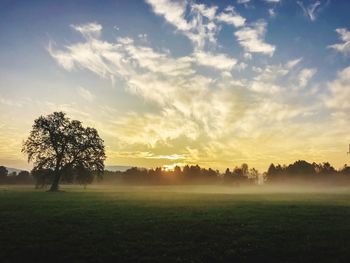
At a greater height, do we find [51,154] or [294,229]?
[51,154]

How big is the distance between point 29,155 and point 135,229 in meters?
62.9

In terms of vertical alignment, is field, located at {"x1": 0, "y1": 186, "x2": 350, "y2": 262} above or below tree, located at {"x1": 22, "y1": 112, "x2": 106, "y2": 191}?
below

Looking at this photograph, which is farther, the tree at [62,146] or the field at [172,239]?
the tree at [62,146]

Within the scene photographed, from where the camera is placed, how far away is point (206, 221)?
86.3 feet

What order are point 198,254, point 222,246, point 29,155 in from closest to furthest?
point 198,254, point 222,246, point 29,155

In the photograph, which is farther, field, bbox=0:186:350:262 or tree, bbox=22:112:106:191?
tree, bbox=22:112:106:191

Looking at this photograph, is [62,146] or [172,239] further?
[62,146]

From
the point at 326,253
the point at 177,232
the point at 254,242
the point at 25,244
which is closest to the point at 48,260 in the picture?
the point at 25,244

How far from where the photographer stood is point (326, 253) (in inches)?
649

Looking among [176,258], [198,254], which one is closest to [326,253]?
[198,254]

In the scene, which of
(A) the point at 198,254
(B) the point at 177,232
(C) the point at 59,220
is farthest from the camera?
(C) the point at 59,220

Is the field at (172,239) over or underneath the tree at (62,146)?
underneath

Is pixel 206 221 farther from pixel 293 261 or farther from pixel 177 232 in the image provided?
pixel 293 261

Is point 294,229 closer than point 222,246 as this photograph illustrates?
No
